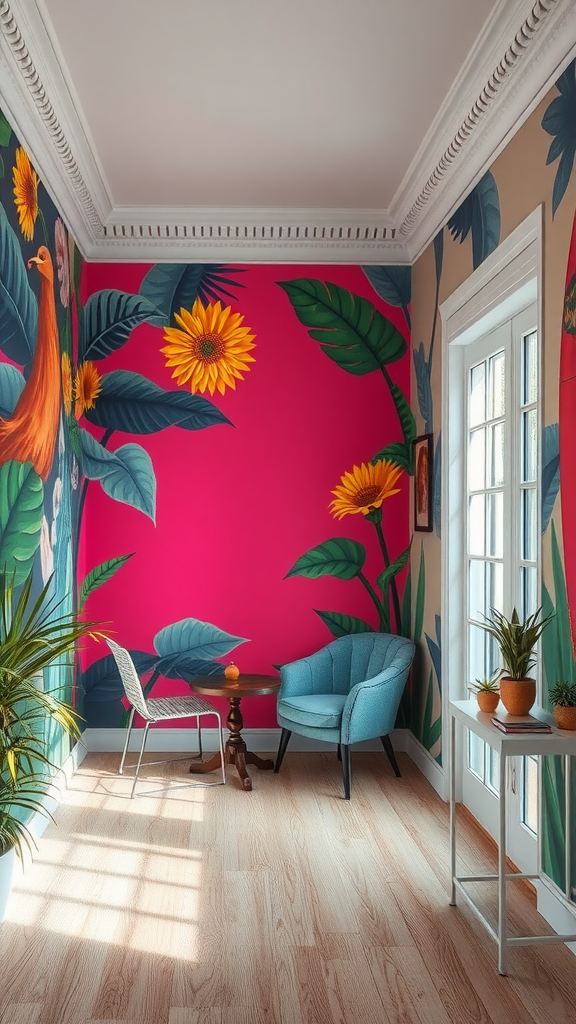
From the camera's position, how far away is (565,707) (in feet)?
8.48

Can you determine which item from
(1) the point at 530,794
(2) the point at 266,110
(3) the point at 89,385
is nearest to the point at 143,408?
(3) the point at 89,385

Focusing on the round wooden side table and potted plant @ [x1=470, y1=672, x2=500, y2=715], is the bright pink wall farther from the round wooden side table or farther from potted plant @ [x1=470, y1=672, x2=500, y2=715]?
potted plant @ [x1=470, y1=672, x2=500, y2=715]

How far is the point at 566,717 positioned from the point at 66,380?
3.23 metres

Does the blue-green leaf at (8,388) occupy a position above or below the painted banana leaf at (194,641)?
above

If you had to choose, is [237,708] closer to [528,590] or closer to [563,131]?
[528,590]

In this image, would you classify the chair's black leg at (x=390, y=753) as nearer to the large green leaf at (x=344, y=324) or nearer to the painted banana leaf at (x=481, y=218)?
the large green leaf at (x=344, y=324)

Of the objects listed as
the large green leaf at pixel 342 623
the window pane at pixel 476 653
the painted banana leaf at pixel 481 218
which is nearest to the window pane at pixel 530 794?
the window pane at pixel 476 653

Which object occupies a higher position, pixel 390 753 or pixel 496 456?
pixel 496 456

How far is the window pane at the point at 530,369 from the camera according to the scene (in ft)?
11.2

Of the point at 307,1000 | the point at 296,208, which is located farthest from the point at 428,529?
the point at 307,1000

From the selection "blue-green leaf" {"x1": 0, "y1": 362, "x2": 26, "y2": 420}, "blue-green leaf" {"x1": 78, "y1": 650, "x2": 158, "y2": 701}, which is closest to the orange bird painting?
"blue-green leaf" {"x1": 0, "y1": 362, "x2": 26, "y2": 420}

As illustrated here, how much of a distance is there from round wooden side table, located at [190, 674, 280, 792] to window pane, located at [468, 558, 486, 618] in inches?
47.5

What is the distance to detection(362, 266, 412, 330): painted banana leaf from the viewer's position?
208 inches

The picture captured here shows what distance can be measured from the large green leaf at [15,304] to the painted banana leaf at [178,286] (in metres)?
1.44
